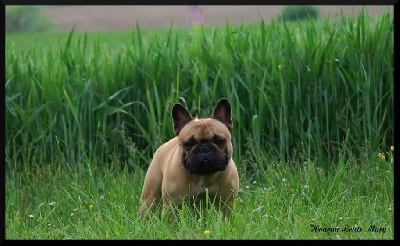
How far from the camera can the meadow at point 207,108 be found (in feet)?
22.5

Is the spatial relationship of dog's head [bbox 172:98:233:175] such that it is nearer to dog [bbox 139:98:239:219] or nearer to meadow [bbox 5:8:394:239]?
dog [bbox 139:98:239:219]

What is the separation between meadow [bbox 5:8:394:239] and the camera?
687cm

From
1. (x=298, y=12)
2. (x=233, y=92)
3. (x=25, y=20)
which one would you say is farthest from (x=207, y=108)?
(x=25, y=20)

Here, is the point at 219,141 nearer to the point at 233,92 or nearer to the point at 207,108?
the point at 233,92

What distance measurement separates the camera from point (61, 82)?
27.3 feet

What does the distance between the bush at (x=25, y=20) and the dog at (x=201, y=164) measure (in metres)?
21.7

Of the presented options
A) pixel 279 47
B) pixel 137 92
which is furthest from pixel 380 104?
pixel 137 92

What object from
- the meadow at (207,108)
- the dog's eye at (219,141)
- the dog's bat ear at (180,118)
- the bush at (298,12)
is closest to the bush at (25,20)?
the bush at (298,12)

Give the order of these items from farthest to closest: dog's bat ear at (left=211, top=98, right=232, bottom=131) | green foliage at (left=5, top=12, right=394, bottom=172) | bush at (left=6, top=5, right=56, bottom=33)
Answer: bush at (left=6, top=5, right=56, bottom=33) → green foliage at (left=5, top=12, right=394, bottom=172) → dog's bat ear at (left=211, top=98, right=232, bottom=131)

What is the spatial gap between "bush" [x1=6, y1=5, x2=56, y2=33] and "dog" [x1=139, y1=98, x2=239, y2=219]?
21.7m

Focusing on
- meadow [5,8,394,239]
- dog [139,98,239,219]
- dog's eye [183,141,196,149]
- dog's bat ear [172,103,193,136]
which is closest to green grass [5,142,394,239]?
meadow [5,8,394,239]

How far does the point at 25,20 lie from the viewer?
92.1 ft

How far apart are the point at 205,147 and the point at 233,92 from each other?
227 centimetres
